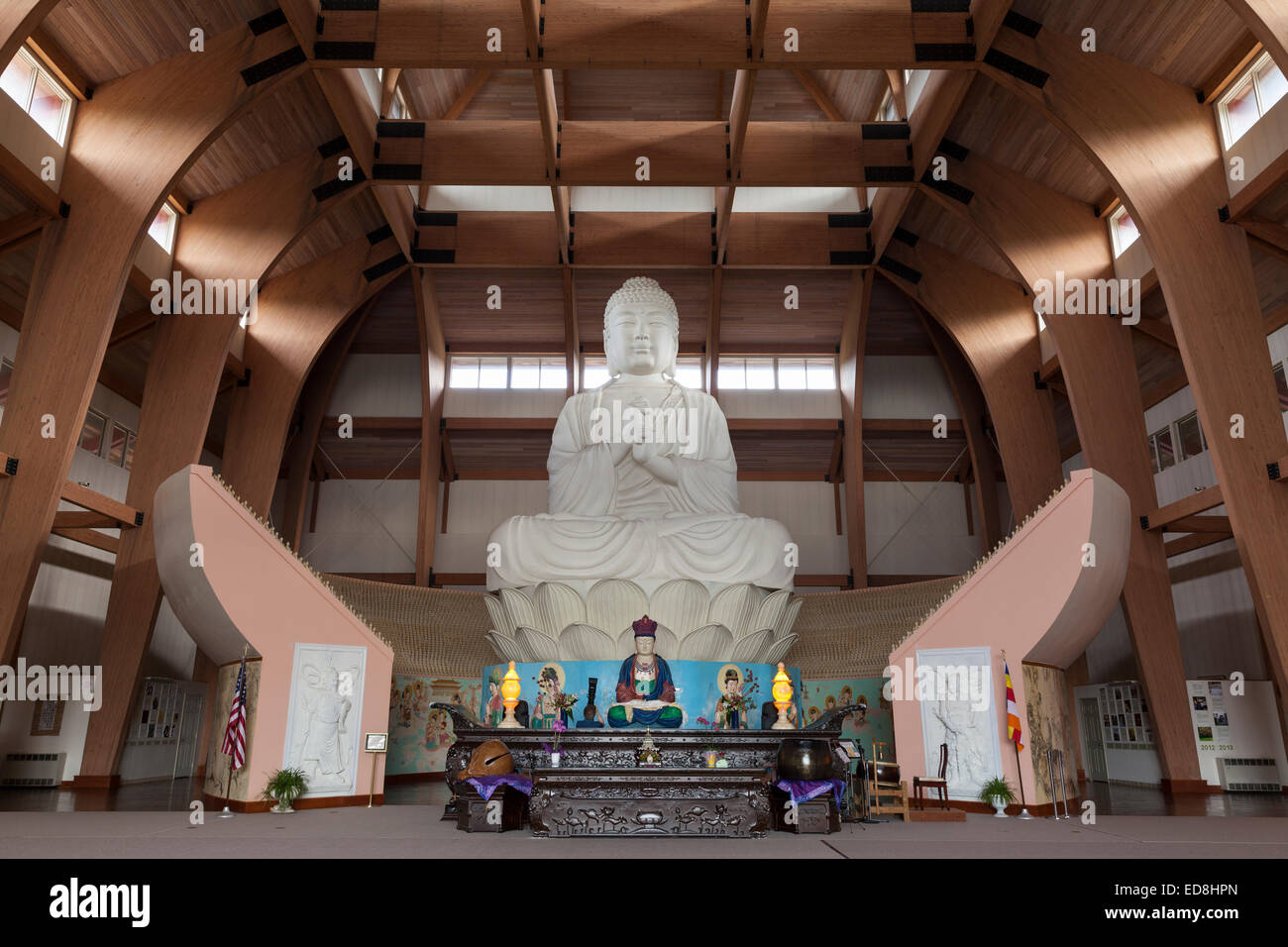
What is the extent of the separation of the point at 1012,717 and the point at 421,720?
7889 millimetres

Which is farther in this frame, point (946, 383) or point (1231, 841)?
point (946, 383)

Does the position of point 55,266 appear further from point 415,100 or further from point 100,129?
point 415,100

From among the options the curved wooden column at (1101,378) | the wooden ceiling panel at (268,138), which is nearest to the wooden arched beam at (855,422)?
the curved wooden column at (1101,378)

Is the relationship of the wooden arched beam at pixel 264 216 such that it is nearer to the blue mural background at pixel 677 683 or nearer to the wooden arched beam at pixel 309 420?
the wooden arched beam at pixel 309 420

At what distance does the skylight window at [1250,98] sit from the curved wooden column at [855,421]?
6.79 meters

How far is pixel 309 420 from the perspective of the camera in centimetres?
1820

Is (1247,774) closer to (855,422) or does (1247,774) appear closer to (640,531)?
(640,531)

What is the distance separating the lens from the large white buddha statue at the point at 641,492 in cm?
1121

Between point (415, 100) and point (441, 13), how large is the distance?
512 centimetres

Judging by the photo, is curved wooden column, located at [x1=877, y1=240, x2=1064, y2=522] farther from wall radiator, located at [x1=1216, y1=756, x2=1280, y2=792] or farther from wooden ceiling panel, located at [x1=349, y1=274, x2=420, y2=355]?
wooden ceiling panel, located at [x1=349, y1=274, x2=420, y2=355]

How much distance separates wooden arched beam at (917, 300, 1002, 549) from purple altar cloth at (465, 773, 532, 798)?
13380 millimetres
